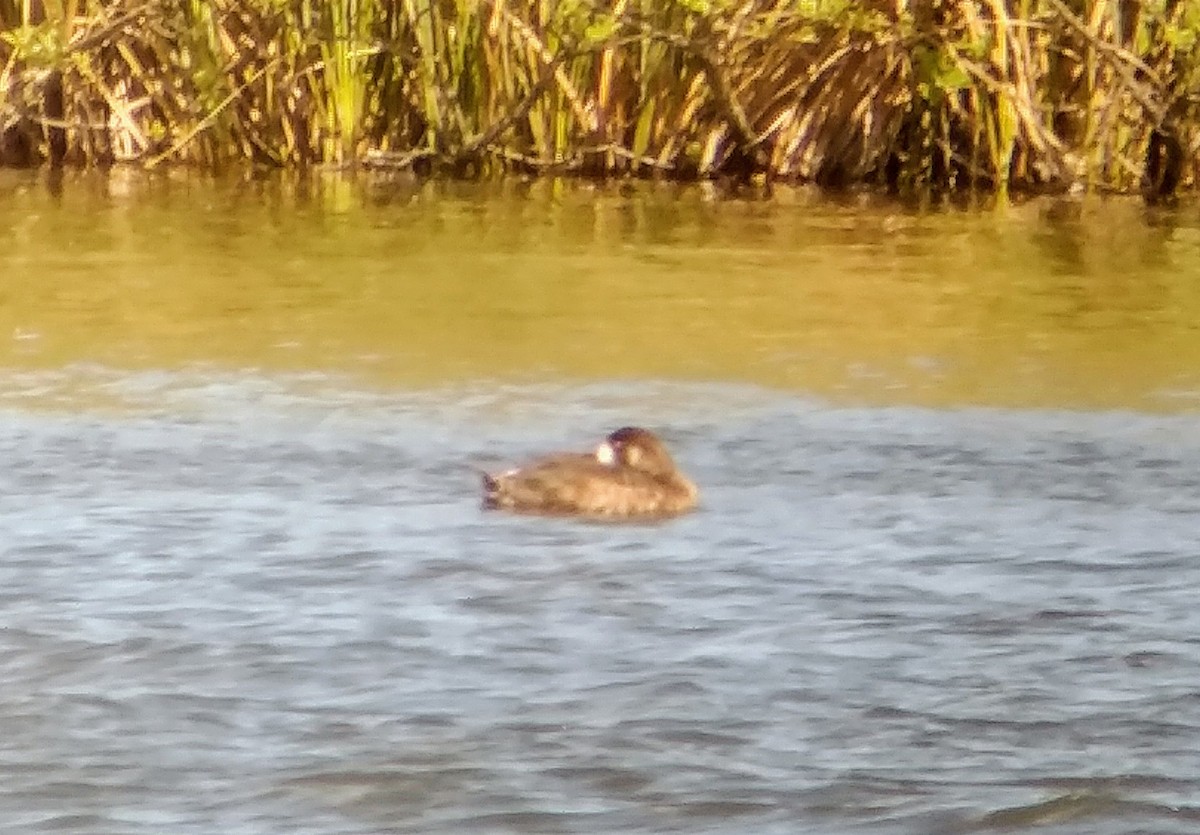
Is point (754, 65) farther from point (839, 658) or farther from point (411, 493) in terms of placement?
point (839, 658)

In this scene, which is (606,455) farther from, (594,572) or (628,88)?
Result: (628,88)

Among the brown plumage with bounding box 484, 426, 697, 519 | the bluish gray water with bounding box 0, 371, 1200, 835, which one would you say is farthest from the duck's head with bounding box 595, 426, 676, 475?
the bluish gray water with bounding box 0, 371, 1200, 835

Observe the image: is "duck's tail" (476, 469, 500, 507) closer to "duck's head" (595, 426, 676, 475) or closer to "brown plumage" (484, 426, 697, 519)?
"brown plumage" (484, 426, 697, 519)

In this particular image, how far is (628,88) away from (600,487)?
833 centimetres

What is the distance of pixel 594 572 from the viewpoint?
19.8ft

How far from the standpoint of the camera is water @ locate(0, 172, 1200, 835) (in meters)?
4.49

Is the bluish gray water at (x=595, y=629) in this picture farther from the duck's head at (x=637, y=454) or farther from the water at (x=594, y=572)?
the duck's head at (x=637, y=454)

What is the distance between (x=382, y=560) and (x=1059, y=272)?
573 cm

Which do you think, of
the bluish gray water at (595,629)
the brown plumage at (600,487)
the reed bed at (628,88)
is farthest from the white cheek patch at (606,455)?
the reed bed at (628,88)

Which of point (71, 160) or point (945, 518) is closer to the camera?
point (945, 518)

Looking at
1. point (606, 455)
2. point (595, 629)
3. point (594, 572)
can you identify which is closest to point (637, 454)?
point (606, 455)

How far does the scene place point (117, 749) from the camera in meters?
4.64

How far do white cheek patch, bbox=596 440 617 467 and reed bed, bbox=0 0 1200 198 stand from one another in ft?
20.4

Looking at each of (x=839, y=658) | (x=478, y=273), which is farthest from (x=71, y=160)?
(x=839, y=658)
